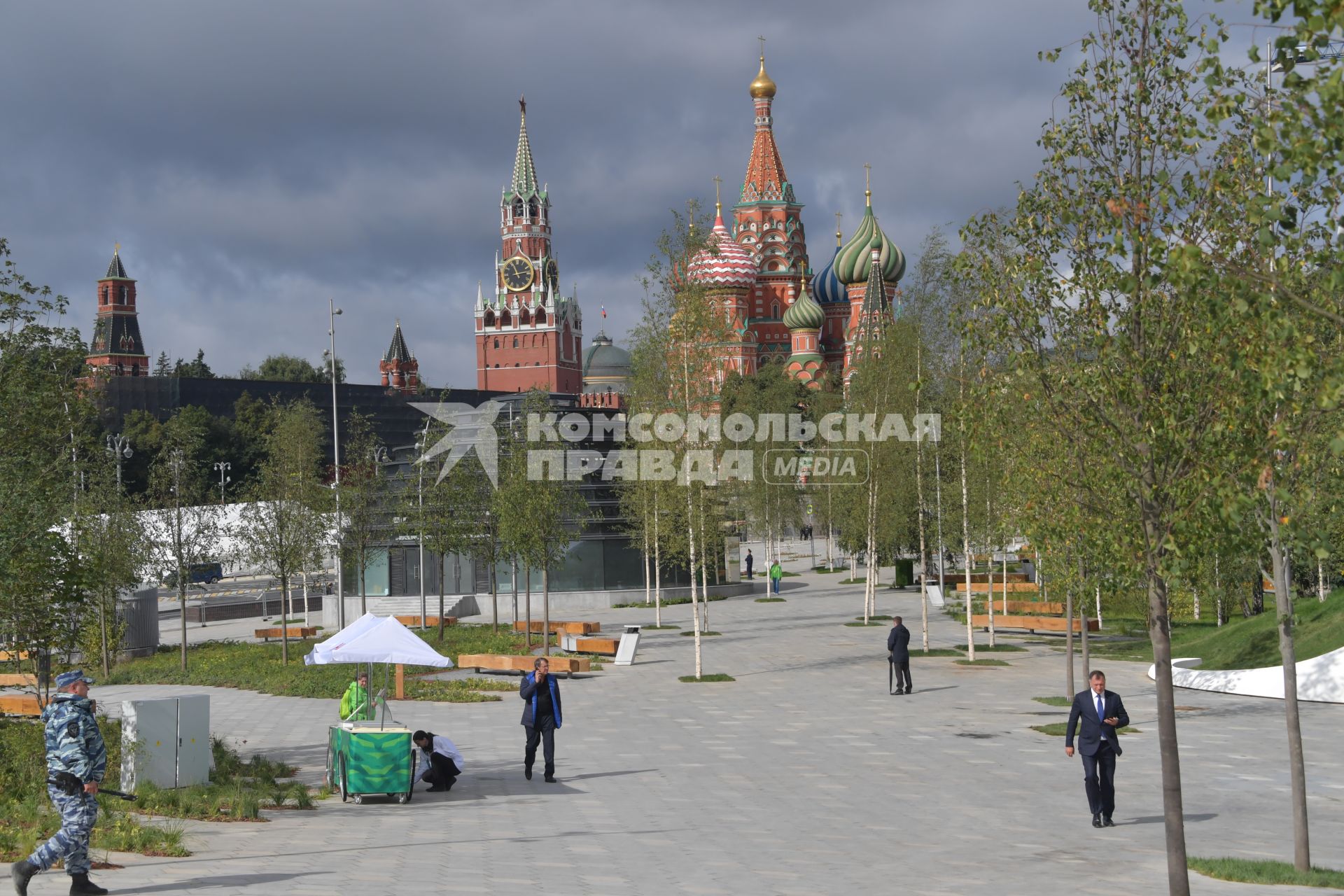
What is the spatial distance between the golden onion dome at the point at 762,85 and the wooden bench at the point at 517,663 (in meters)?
105

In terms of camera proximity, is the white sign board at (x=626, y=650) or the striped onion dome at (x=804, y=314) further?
the striped onion dome at (x=804, y=314)

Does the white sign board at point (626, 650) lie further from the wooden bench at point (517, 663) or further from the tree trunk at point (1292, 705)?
the tree trunk at point (1292, 705)

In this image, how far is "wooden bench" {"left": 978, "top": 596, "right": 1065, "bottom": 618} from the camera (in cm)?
4066

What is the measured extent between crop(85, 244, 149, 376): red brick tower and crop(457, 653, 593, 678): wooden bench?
420ft

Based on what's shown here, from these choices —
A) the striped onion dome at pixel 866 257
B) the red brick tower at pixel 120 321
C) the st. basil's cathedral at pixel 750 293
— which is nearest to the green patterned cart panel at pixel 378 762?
the st. basil's cathedral at pixel 750 293

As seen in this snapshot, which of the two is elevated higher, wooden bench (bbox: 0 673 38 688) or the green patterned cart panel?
the green patterned cart panel

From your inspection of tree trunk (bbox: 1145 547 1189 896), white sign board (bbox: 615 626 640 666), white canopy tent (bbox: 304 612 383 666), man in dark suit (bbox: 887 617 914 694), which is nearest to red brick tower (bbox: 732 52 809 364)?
white sign board (bbox: 615 626 640 666)

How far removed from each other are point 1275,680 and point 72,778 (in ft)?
71.1

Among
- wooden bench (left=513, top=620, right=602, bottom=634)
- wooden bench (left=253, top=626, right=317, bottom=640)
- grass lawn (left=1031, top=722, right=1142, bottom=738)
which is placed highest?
wooden bench (left=513, top=620, right=602, bottom=634)

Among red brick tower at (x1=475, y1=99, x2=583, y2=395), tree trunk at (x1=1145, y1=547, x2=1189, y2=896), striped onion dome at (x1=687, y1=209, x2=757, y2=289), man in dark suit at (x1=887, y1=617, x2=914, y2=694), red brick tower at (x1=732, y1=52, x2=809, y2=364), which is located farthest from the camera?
red brick tower at (x1=475, y1=99, x2=583, y2=395)

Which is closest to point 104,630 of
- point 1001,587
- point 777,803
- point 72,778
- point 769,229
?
point 777,803

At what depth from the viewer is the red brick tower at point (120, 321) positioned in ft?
478

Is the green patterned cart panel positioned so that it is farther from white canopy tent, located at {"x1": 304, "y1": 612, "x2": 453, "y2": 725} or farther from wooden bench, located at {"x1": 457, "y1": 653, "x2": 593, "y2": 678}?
wooden bench, located at {"x1": 457, "y1": 653, "x2": 593, "y2": 678}

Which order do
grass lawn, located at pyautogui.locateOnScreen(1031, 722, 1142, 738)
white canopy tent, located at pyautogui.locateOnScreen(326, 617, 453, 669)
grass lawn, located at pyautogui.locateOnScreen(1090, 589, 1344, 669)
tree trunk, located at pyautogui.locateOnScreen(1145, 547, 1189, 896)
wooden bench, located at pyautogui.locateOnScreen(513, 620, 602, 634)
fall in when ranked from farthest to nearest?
1. wooden bench, located at pyautogui.locateOnScreen(513, 620, 602, 634)
2. grass lawn, located at pyautogui.locateOnScreen(1090, 589, 1344, 669)
3. grass lawn, located at pyautogui.locateOnScreen(1031, 722, 1142, 738)
4. white canopy tent, located at pyautogui.locateOnScreen(326, 617, 453, 669)
5. tree trunk, located at pyautogui.locateOnScreen(1145, 547, 1189, 896)
